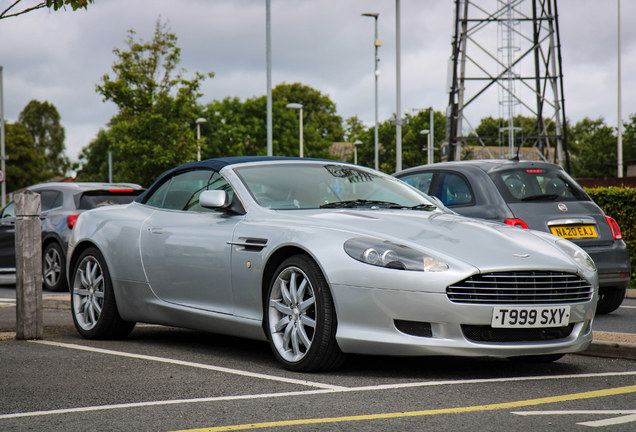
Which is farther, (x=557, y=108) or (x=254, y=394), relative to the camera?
(x=557, y=108)

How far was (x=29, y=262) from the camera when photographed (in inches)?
268

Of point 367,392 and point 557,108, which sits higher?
point 557,108

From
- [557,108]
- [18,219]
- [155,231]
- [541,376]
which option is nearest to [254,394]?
[541,376]

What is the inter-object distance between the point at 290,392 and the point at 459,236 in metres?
1.47

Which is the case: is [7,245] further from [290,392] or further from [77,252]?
[290,392]

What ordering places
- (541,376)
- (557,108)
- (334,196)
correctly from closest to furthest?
(541,376)
(334,196)
(557,108)

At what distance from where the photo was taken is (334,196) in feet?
19.8

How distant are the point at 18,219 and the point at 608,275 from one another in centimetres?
563

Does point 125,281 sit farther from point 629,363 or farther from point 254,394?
point 629,363

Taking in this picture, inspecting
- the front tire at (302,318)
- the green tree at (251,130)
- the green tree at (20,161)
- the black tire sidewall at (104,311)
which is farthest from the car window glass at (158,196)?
the green tree at (20,161)

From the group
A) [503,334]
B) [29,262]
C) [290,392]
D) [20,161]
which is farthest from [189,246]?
[20,161]

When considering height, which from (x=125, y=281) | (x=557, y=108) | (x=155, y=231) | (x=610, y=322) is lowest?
(x=610, y=322)

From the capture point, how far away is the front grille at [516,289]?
4727mm

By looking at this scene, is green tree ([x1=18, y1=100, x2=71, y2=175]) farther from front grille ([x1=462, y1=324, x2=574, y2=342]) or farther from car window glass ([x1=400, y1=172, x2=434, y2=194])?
front grille ([x1=462, y1=324, x2=574, y2=342])
